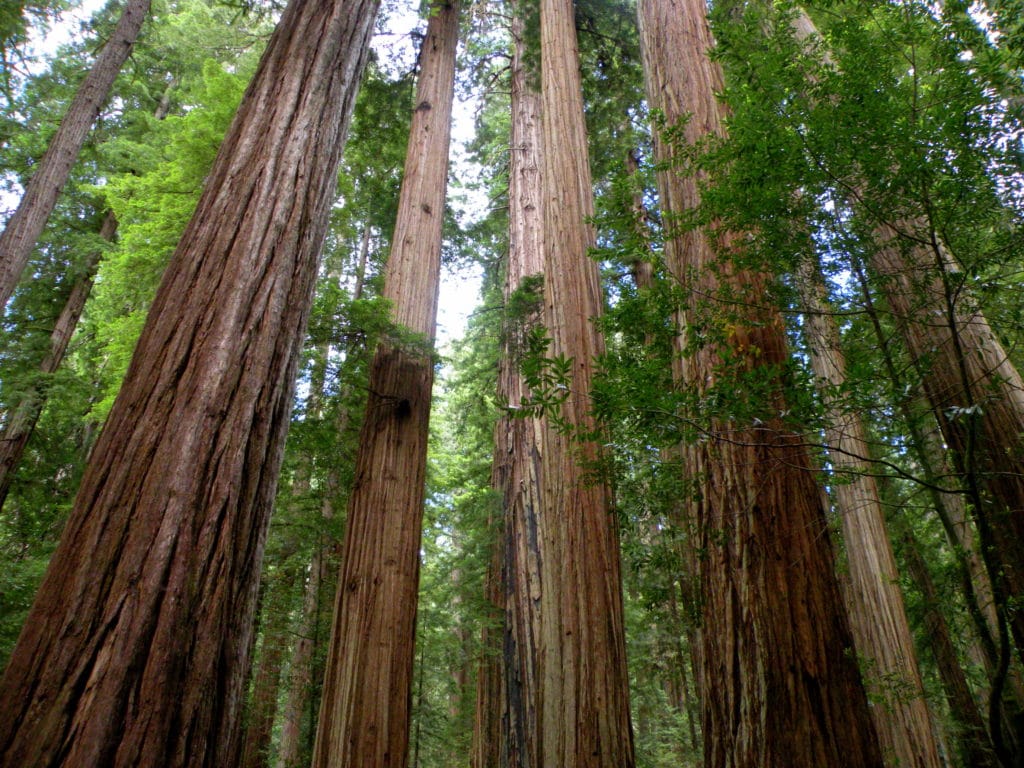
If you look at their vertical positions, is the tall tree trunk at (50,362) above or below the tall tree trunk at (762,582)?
above

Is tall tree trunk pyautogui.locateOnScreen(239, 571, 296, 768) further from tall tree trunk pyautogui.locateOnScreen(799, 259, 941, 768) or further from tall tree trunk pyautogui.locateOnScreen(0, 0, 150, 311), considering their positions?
tall tree trunk pyautogui.locateOnScreen(799, 259, 941, 768)

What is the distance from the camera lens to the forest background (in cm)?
237

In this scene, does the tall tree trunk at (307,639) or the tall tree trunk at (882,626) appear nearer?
the tall tree trunk at (882,626)

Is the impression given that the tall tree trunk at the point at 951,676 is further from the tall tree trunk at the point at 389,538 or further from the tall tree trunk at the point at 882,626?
the tall tree trunk at the point at 389,538

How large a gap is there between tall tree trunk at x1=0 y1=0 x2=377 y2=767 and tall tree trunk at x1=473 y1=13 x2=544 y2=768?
4.45 ft

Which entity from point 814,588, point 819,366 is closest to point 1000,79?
point 814,588

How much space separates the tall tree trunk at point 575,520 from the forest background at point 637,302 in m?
0.32

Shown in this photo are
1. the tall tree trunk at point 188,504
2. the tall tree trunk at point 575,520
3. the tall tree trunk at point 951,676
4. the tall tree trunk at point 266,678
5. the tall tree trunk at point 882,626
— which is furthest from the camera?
the tall tree trunk at point 951,676

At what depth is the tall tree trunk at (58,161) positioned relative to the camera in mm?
6570

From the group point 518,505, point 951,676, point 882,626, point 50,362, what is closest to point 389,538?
point 518,505

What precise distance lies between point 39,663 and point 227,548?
0.51 m

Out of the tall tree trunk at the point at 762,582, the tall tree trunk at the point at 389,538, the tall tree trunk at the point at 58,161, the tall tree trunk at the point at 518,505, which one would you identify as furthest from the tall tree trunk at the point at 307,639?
the tall tree trunk at the point at 762,582

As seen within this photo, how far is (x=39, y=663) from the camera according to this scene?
1471 mm

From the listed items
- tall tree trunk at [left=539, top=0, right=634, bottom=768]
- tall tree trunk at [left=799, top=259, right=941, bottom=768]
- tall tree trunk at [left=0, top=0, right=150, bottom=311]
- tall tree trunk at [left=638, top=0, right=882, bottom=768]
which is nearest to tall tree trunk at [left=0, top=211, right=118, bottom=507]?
tall tree trunk at [left=0, top=0, right=150, bottom=311]
